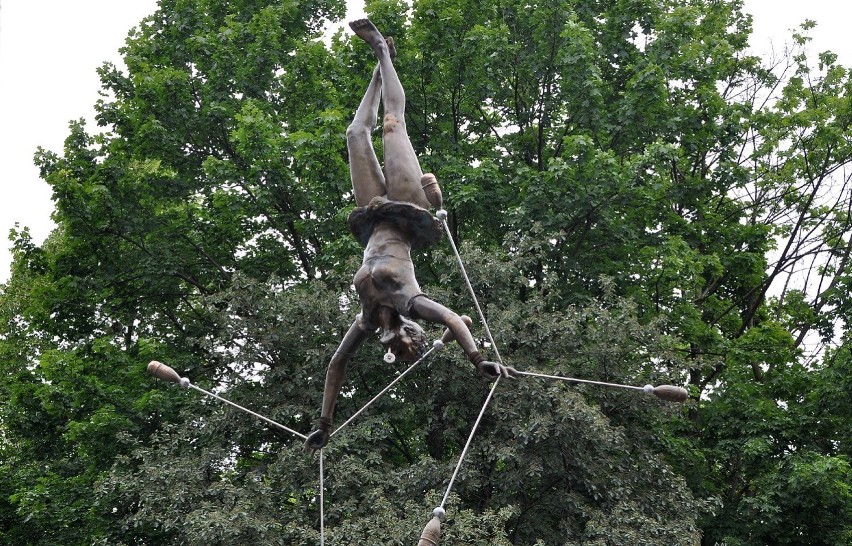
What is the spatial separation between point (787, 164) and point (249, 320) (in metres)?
10.5

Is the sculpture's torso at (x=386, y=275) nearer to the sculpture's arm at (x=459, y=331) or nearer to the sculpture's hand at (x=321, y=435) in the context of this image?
the sculpture's arm at (x=459, y=331)

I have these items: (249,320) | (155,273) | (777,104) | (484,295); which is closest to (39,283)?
(155,273)

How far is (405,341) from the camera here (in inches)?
365

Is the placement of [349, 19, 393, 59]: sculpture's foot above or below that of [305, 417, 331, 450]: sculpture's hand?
above

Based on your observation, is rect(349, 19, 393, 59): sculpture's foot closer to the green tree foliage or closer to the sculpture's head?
the sculpture's head

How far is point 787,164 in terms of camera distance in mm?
23031

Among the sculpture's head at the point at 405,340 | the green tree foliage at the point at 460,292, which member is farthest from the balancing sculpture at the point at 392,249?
the green tree foliage at the point at 460,292

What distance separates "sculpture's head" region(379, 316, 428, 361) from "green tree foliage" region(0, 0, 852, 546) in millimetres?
5481

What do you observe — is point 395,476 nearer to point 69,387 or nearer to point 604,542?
point 604,542

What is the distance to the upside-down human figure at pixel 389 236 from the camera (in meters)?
9.23

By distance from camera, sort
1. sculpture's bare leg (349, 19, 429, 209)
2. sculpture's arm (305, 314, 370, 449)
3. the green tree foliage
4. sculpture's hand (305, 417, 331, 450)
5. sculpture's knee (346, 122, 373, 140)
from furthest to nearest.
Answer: the green tree foliage → sculpture's hand (305, 417, 331, 450) → sculpture's knee (346, 122, 373, 140) → sculpture's arm (305, 314, 370, 449) → sculpture's bare leg (349, 19, 429, 209)

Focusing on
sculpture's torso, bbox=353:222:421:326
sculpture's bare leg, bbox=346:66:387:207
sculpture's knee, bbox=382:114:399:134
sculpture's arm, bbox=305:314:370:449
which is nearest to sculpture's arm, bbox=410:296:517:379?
sculpture's torso, bbox=353:222:421:326

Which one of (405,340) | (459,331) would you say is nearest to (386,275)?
(405,340)

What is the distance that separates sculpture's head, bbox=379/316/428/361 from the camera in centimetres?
930
